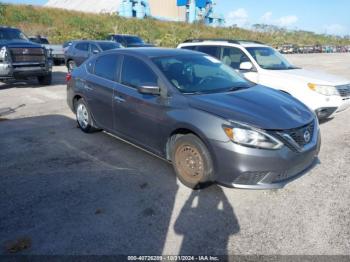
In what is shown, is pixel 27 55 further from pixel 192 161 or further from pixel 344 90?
pixel 344 90

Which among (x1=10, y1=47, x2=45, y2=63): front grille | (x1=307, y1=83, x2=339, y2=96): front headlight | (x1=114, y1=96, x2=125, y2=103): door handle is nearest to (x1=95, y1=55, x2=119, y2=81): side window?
(x1=114, y1=96, x2=125, y2=103): door handle

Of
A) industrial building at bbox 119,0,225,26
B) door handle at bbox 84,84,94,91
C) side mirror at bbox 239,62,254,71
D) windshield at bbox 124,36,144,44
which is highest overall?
industrial building at bbox 119,0,225,26

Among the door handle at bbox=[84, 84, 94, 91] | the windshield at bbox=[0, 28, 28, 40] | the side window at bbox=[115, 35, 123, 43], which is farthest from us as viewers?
the side window at bbox=[115, 35, 123, 43]

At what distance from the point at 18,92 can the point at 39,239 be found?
8.78 meters

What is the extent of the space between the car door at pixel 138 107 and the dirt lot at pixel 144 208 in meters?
0.46

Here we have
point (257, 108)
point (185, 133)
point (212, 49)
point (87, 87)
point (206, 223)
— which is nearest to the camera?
point (206, 223)

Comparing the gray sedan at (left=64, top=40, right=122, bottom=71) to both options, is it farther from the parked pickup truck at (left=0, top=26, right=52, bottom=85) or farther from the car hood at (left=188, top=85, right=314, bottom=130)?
the car hood at (left=188, top=85, right=314, bottom=130)

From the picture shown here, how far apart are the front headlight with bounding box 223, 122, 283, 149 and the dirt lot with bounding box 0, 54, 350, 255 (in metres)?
0.77

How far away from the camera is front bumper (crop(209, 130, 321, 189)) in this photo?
347 centimetres

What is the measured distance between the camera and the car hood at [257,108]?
11.9 feet

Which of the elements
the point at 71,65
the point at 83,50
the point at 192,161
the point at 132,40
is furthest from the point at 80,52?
the point at 192,161

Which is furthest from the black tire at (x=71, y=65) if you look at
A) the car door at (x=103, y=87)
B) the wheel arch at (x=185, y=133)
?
the wheel arch at (x=185, y=133)

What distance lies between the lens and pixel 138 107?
15.0 ft

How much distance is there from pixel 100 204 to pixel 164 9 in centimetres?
7380
